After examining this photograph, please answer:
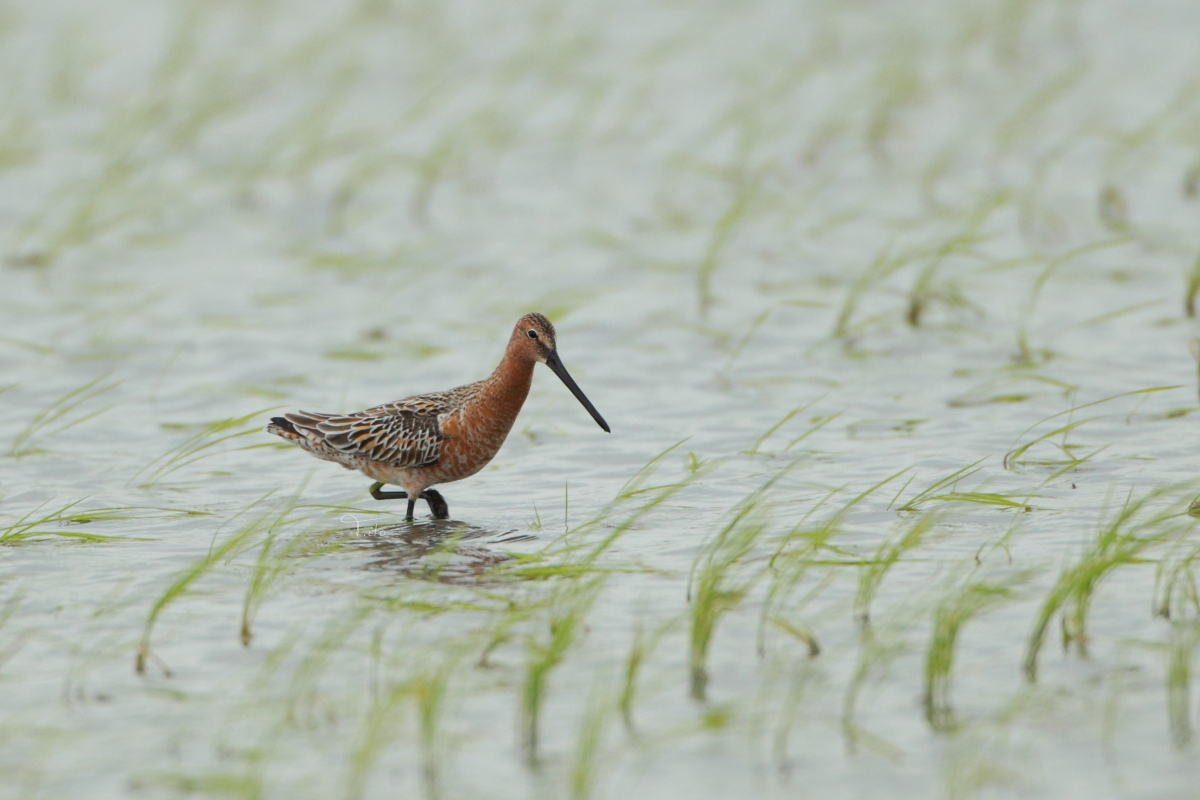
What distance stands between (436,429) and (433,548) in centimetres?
64

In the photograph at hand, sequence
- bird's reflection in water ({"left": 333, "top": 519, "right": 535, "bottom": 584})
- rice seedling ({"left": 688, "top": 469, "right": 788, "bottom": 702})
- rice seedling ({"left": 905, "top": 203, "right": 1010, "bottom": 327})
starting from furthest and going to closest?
rice seedling ({"left": 905, "top": 203, "right": 1010, "bottom": 327})
bird's reflection in water ({"left": 333, "top": 519, "right": 535, "bottom": 584})
rice seedling ({"left": 688, "top": 469, "right": 788, "bottom": 702})

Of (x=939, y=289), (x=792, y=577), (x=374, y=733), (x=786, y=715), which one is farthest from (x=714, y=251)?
(x=374, y=733)

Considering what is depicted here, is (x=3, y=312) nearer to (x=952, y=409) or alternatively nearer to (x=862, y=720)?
(x=952, y=409)

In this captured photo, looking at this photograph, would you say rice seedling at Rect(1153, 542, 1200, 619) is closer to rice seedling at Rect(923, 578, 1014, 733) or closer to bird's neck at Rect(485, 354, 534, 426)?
rice seedling at Rect(923, 578, 1014, 733)

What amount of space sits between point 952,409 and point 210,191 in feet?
22.1

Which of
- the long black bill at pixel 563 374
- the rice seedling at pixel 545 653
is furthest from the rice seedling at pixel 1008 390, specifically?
the rice seedling at pixel 545 653

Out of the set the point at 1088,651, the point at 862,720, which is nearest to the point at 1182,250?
the point at 1088,651

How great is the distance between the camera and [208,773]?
4672 mm

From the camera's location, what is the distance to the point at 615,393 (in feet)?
30.7

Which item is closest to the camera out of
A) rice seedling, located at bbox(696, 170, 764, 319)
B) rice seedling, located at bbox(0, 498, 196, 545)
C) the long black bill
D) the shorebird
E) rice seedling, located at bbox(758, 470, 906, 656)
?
rice seedling, located at bbox(758, 470, 906, 656)

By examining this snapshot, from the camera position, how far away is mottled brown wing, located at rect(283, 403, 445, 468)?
7379mm

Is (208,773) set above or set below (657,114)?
below

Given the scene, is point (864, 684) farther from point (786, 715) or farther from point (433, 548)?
point (433, 548)

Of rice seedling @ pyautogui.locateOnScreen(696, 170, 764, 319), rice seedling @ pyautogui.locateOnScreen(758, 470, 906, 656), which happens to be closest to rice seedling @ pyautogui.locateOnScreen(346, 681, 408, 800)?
rice seedling @ pyautogui.locateOnScreen(758, 470, 906, 656)
